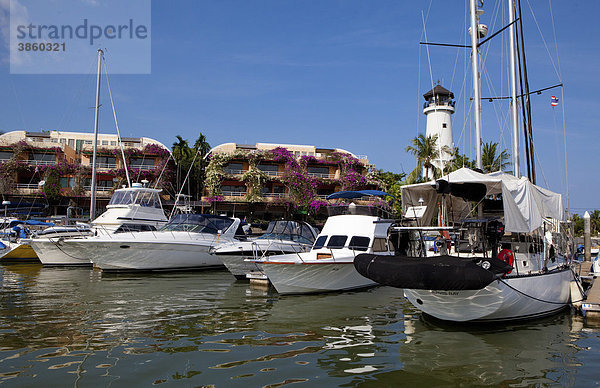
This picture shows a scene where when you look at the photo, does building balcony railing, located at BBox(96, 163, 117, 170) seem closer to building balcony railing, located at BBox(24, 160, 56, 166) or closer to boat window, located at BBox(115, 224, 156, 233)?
building balcony railing, located at BBox(24, 160, 56, 166)

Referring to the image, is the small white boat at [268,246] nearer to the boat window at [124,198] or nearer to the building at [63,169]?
the boat window at [124,198]

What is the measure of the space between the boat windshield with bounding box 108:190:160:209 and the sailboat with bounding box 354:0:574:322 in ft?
58.9

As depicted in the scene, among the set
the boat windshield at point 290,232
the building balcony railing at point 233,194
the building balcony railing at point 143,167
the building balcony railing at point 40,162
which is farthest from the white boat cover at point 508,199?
the building balcony railing at point 40,162

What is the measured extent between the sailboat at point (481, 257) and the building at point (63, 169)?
34.2 m

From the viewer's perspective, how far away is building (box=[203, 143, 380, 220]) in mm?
45906

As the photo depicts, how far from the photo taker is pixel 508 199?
10344 millimetres

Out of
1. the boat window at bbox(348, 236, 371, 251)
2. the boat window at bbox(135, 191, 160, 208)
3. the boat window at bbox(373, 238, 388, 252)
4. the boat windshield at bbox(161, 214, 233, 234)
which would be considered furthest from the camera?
the boat window at bbox(135, 191, 160, 208)

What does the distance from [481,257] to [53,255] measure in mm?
20570

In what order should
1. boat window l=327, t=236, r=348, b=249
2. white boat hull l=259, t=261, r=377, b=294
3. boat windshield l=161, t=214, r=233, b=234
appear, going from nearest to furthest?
white boat hull l=259, t=261, r=377, b=294 → boat window l=327, t=236, r=348, b=249 → boat windshield l=161, t=214, r=233, b=234

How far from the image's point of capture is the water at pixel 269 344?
6938 millimetres

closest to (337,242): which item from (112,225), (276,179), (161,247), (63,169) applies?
(161,247)

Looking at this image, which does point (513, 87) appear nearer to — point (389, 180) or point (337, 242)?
point (337, 242)

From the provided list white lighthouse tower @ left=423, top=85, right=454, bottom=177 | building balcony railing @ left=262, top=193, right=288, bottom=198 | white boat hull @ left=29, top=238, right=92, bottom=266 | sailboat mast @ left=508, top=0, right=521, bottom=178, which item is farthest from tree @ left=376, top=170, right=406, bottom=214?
white boat hull @ left=29, top=238, right=92, bottom=266

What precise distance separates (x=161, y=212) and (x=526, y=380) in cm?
2280
